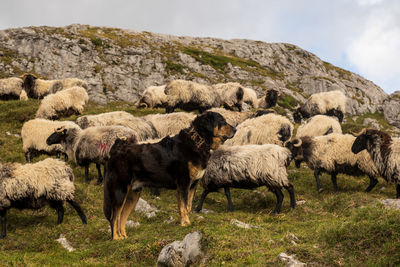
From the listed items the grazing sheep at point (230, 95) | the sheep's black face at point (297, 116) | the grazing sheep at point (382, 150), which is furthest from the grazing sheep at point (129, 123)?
the sheep's black face at point (297, 116)

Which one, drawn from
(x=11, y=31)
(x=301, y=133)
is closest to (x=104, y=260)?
(x=301, y=133)

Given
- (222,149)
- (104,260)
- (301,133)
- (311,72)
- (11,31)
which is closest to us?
(104,260)

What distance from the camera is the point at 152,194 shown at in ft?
46.9

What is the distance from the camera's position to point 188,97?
936 inches

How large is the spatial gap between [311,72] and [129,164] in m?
82.0

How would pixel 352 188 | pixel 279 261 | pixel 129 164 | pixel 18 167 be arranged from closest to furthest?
1. pixel 279 261
2. pixel 129 164
3. pixel 18 167
4. pixel 352 188

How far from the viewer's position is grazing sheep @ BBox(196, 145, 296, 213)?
475 inches

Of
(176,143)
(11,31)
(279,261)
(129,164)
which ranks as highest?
(11,31)

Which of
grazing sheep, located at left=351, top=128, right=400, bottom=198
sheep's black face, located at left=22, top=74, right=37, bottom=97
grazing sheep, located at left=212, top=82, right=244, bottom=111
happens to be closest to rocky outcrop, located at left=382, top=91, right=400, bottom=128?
grazing sheep, located at left=212, top=82, right=244, bottom=111

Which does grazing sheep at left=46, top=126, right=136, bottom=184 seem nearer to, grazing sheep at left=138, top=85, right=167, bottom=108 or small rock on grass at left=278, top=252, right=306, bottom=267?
small rock on grass at left=278, top=252, right=306, bottom=267

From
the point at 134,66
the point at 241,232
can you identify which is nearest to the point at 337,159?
the point at 241,232

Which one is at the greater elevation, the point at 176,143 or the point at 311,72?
the point at 311,72

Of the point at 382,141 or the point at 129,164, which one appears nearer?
the point at 129,164

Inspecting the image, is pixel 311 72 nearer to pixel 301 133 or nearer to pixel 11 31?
pixel 11 31
